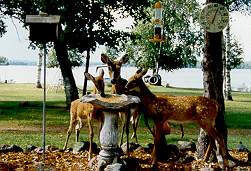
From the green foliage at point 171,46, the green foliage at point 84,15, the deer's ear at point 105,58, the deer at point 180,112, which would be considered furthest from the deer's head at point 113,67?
the green foliage at point 171,46

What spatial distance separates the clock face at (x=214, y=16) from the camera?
1198cm

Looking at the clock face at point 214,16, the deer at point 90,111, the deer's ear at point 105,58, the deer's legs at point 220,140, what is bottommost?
the deer's legs at point 220,140

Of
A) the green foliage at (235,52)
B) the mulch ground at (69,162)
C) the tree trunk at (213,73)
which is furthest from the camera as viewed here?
the green foliage at (235,52)

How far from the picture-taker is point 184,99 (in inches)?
444

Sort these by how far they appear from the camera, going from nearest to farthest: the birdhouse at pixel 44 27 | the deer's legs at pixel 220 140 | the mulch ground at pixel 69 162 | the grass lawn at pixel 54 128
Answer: the birdhouse at pixel 44 27
the mulch ground at pixel 69 162
the deer's legs at pixel 220 140
the grass lawn at pixel 54 128

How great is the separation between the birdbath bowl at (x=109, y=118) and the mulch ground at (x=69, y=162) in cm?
70

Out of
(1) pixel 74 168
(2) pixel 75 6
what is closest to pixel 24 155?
(1) pixel 74 168

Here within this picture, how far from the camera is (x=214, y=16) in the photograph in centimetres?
1221

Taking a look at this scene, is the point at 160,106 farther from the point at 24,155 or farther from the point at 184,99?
the point at 24,155

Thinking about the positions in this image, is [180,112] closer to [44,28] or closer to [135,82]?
[135,82]

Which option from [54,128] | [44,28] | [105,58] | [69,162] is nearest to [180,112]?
[105,58]

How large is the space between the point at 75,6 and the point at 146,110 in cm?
1747

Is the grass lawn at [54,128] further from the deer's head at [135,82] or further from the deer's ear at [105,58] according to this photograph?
the deer's ear at [105,58]

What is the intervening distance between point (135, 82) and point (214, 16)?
8.11ft
